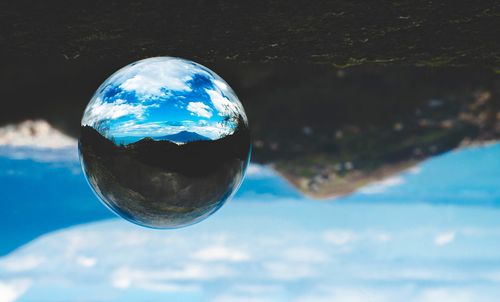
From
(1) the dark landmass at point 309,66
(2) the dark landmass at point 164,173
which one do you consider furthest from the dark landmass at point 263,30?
(2) the dark landmass at point 164,173

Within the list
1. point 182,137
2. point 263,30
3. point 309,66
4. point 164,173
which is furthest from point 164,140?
point 309,66

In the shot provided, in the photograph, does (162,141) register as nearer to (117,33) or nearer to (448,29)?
(117,33)

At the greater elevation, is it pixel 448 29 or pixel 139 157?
pixel 448 29

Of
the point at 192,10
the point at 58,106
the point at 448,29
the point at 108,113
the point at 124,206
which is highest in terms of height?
the point at 58,106

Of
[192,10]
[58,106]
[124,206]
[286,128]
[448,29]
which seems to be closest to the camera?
[124,206]

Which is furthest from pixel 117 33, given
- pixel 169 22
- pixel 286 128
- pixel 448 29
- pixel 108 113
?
pixel 286 128

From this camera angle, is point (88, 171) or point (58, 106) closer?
point (88, 171)

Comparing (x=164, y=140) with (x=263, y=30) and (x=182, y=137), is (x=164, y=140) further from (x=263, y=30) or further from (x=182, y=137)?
(x=263, y=30)
